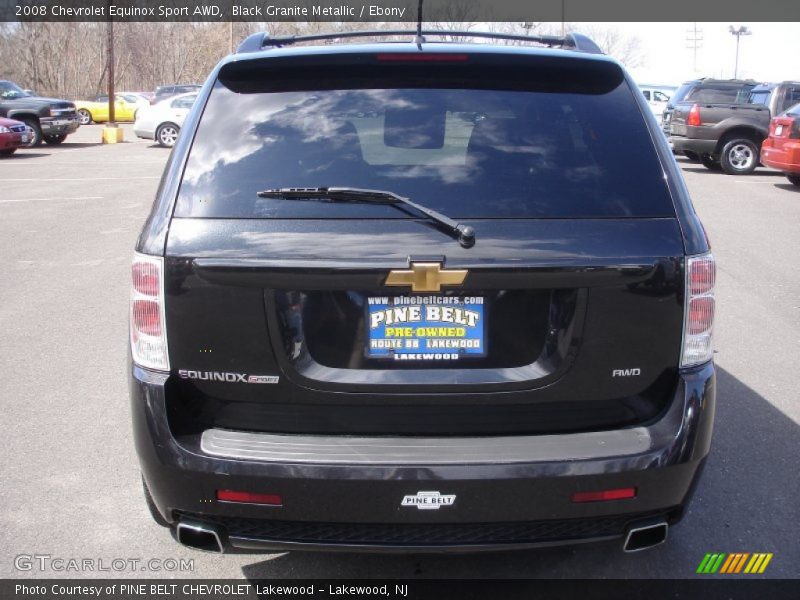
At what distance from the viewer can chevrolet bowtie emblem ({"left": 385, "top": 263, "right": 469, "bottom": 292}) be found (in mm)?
2455

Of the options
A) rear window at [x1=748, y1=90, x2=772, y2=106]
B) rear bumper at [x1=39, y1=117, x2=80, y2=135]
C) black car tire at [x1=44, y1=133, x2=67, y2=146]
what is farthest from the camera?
black car tire at [x1=44, y1=133, x2=67, y2=146]

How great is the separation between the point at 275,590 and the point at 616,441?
4.67 feet

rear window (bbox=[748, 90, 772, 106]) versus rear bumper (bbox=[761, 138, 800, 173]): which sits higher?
rear window (bbox=[748, 90, 772, 106])

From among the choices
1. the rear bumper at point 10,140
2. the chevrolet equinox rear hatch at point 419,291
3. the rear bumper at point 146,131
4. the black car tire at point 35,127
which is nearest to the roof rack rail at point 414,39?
the chevrolet equinox rear hatch at point 419,291

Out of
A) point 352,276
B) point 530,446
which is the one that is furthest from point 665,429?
point 352,276

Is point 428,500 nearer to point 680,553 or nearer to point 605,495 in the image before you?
point 605,495

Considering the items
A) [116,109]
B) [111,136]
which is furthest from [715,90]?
[116,109]

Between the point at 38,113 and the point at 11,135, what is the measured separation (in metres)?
3.33

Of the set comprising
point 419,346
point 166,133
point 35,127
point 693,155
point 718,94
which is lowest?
point 166,133

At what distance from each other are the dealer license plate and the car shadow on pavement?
77cm

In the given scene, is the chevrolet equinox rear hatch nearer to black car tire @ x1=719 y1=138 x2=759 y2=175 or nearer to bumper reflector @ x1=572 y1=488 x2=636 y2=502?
bumper reflector @ x1=572 y1=488 x2=636 y2=502

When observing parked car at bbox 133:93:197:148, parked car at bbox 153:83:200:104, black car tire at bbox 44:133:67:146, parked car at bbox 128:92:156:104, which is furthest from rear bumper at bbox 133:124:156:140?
parked car at bbox 153:83:200:104

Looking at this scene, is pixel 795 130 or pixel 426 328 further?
pixel 795 130

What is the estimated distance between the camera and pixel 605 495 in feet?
8.36
